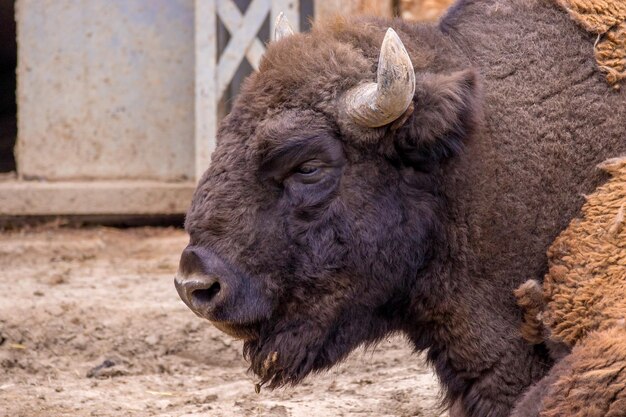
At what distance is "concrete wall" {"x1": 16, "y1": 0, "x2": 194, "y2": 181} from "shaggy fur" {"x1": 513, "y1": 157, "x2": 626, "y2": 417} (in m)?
5.22

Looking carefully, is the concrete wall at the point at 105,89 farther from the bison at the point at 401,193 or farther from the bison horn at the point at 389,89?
the bison horn at the point at 389,89

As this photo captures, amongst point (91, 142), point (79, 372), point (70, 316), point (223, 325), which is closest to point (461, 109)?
point (223, 325)

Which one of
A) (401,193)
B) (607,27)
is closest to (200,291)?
(401,193)

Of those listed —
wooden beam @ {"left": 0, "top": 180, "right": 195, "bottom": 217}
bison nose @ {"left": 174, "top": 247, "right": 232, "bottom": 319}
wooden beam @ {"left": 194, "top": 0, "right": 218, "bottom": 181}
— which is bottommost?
wooden beam @ {"left": 0, "top": 180, "right": 195, "bottom": 217}

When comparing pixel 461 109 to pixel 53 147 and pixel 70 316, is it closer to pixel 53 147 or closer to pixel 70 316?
pixel 70 316

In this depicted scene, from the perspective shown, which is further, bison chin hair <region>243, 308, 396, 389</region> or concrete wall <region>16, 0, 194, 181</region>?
concrete wall <region>16, 0, 194, 181</region>

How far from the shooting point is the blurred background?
812cm

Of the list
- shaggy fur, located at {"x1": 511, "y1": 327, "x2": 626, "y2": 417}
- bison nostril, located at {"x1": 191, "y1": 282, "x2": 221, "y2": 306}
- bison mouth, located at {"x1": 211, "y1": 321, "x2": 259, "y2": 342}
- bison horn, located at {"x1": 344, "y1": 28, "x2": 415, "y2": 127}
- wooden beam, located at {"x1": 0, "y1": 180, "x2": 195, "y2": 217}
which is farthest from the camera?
wooden beam, located at {"x1": 0, "y1": 180, "x2": 195, "y2": 217}

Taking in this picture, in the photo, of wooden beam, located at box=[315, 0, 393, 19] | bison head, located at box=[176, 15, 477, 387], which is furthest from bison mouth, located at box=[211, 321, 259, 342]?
wooden beam, located at box=[315, 0, 393, 19]

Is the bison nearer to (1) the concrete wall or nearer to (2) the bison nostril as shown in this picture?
(2) the bison nostril

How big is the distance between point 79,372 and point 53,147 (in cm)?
360

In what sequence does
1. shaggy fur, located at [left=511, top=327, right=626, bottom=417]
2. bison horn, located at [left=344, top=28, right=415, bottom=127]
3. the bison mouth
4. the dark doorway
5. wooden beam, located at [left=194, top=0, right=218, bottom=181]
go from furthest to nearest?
1. the dark doorway
2. wooden beam, located at [left=194, top=0, right=218, bottom=181]
3. the bison mouth
4. bison horn, located at [left=344, top=28, right=415, bottom=127]
5. shaggy fur, located at [left=511, top=327, right=626, bottom=417]

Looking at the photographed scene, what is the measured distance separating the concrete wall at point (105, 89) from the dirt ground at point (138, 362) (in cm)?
150

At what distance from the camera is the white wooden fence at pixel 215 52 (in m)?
8.09
